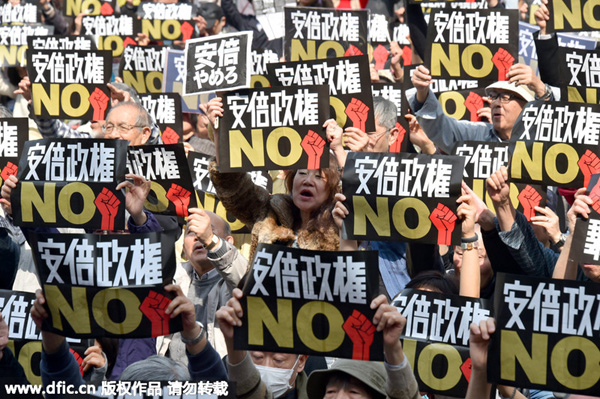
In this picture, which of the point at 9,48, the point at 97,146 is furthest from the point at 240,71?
the point at 9,48

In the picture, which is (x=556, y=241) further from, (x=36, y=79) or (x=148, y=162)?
(x=36, y=79)

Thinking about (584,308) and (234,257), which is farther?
(234,257)

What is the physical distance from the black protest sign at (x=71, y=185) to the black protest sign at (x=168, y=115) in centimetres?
310

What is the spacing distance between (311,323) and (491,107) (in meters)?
3.32

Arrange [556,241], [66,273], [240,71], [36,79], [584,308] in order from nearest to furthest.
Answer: [584,308] < [66,273] < [556,241] < [240,71] < [36,79]

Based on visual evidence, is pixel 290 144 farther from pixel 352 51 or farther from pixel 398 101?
pixel 352 51

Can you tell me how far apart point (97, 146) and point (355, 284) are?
225 centimetres

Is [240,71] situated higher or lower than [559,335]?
higher

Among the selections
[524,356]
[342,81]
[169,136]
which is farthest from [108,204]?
[169,136]

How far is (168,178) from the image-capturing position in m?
7.07

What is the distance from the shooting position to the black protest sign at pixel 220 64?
302 inches

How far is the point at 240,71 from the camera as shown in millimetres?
7684

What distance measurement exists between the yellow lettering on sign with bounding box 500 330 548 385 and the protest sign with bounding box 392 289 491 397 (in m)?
0.97

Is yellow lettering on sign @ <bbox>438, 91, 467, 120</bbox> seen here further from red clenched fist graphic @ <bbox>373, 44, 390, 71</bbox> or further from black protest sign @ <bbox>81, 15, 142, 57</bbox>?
black protest sign @ <bbox>81, 15, 142, 57</bbox>
